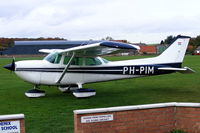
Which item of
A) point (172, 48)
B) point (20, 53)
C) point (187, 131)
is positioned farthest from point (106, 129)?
point (20, 53)

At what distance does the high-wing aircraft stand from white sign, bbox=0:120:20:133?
4.99 m

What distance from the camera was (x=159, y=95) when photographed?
1150 cm

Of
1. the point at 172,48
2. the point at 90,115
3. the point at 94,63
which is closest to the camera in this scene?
the point at 90,115

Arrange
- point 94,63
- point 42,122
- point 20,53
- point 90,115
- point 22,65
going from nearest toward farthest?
point 90,115 → point 42,122 → point 22,65 → point 94,63 → point 20,53

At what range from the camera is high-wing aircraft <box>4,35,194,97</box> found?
1088 centimetres

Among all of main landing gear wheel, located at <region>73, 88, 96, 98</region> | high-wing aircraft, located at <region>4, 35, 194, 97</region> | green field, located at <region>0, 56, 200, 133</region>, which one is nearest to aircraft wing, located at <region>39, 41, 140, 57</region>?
high-wing aircraft, located at <region>4, 35, 194, 97</region>

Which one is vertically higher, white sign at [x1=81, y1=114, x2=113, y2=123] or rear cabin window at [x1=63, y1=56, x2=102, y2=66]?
rear cabin window at [x1=63, y1=56, x2=102, y2=66]

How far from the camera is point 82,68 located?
37.7ft

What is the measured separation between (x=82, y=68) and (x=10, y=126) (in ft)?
21.0

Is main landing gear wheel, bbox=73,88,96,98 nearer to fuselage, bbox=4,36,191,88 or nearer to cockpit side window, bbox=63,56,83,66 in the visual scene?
fuselage, bbox=4,36,191,88

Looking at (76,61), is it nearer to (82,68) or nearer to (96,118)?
(82,68)

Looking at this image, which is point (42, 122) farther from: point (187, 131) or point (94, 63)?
point (94, 63)

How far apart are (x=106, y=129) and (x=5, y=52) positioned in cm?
10990

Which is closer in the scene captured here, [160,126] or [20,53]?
[160,126]
